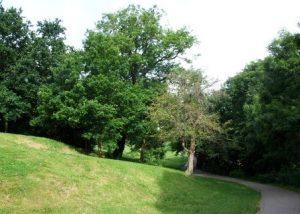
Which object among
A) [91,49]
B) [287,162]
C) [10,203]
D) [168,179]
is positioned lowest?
[10,203]

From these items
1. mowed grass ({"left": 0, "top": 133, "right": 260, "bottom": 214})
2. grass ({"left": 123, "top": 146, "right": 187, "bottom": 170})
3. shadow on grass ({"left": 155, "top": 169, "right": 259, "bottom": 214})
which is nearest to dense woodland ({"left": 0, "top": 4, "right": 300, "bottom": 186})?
grass ({"left": 123, "top": 146, "right": 187, "bottom": 170})

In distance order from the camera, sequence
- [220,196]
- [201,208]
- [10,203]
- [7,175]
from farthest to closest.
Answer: [220,196]
[201,208]
[7,175]
[10,203]

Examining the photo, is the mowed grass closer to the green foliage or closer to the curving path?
the curving path

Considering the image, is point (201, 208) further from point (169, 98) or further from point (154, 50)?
point (154, 50)

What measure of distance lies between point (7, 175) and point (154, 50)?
29.7 metres

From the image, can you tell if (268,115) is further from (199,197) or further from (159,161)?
(159,161)

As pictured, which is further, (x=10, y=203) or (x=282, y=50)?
(x=282, y=50)

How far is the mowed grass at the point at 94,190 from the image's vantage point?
18.5 metres

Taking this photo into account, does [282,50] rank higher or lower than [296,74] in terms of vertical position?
higher

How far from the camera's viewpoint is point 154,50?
46.9m

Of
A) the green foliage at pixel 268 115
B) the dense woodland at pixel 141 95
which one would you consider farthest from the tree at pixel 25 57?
the green foliage at pixel 268 115

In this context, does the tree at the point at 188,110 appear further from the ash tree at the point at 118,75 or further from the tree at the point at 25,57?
the tree at the point at 25,57

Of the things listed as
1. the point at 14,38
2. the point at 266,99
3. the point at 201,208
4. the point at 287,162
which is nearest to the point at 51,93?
the point at 14,38

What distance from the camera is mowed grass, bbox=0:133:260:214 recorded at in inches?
727
